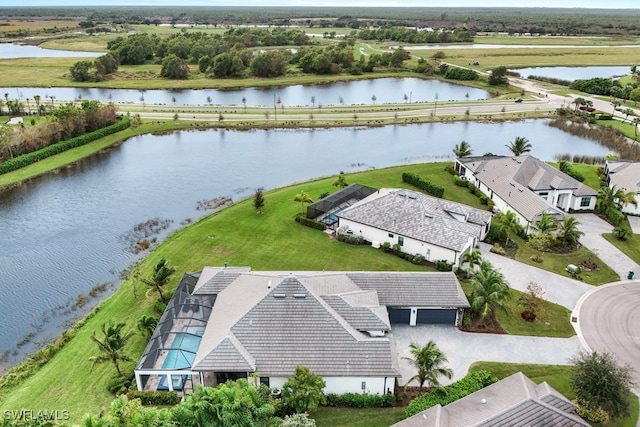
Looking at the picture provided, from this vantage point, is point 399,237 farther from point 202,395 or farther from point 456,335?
point 202,395

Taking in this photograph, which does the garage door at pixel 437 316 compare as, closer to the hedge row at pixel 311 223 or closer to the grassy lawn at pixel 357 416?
the grassy lawn at pixel 357 416

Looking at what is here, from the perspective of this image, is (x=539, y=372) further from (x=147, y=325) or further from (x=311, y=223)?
(x=311, y=223)

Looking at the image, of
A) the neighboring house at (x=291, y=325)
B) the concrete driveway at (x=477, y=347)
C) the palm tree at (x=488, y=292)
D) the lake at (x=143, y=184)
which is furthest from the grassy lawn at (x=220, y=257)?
the concrete driveway at (x=477, y=347)

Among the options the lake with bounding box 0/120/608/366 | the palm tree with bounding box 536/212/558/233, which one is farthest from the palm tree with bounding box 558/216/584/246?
the lake with bounding box 0/120/608/366

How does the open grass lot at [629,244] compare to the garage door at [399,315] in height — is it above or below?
above

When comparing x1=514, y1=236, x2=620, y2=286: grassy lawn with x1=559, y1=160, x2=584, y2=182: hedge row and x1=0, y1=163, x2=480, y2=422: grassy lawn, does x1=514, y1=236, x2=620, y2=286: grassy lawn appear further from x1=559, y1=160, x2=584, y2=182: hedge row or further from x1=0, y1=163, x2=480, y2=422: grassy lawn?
x1=559, y1=160, x2=584, y2=182: hedge row

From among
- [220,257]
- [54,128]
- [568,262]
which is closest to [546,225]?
[568,262]

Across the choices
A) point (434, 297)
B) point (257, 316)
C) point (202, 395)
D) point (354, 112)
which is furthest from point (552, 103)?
point (202, 395)
